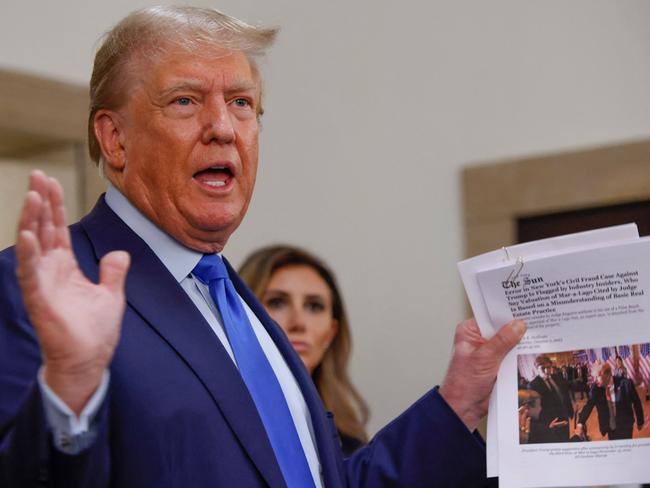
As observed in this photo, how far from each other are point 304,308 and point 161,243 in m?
1.94

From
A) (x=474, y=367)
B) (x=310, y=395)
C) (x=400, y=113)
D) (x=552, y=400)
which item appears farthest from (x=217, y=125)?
(x=400, y=113)

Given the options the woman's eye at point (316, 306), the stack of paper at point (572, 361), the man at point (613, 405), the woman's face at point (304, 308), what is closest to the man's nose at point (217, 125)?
the stack of paper at point (572, 361)

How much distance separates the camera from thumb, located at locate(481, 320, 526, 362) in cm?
187

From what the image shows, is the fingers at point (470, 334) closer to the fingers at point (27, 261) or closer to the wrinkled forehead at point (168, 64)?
the wrinkled forehead at point (168, 64)

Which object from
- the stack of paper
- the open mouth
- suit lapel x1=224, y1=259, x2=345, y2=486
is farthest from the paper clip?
the open mouth

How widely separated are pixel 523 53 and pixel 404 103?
47 centimetres

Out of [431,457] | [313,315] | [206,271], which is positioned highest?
[206,271]

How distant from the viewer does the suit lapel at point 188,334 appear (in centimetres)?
162

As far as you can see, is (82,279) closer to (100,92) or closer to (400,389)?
(100,92)

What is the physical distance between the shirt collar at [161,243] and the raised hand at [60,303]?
1.49 feet

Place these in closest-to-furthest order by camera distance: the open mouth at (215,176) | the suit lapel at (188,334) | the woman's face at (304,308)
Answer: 1. the suit lapel at (188,334)
2. the open mouth at (215,176)
3. the woman's face at (304,308)

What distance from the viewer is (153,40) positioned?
1.85 meters

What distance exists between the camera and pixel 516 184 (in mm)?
3719

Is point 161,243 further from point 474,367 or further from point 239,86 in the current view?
point 474,367
